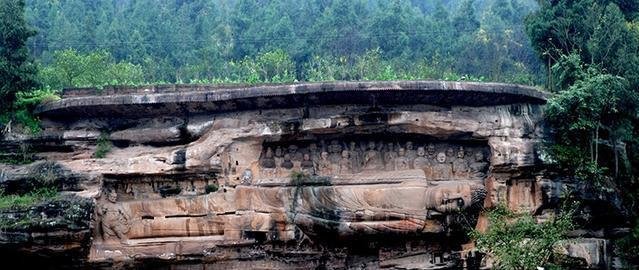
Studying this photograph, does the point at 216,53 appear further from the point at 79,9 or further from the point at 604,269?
the point at 604,269

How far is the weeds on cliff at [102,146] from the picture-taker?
1518 cm

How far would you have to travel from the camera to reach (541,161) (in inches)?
578

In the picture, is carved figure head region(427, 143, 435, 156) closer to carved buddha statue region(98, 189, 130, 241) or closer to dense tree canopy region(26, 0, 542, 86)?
carved buddha statue region(98, 189, 130, 241)

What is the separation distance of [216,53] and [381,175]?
59.7ft

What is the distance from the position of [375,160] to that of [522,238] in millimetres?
3340

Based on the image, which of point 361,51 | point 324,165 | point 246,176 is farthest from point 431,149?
point 361,51

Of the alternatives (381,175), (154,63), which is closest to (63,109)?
(381,175)

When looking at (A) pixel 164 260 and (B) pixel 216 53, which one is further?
(B) pixel 216 53

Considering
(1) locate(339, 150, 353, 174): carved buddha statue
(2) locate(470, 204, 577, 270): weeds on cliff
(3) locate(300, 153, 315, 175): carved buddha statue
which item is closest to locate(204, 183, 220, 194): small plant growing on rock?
(3) locate(300, 153, 315, 175): carved buddha statue

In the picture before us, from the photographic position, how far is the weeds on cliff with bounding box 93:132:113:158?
49.8 feet

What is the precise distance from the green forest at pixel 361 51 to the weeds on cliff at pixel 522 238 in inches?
3.7

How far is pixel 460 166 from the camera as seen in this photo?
608 inches

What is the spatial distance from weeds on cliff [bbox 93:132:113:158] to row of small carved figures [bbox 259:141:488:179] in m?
3.05

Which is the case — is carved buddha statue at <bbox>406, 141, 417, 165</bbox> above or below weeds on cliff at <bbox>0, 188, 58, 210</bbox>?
above
